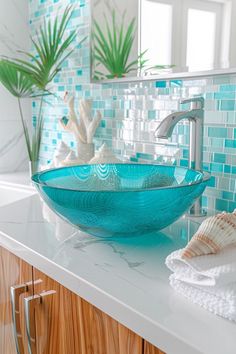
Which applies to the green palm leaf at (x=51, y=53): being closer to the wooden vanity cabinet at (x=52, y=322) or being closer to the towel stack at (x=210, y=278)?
the wooden vanity cabinet at (x=52, y=322)

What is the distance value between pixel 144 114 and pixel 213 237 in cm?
75

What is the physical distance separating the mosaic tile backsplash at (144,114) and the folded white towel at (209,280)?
1.53ft

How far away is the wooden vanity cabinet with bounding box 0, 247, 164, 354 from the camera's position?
0.69 metres

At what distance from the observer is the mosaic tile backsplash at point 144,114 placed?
1.11m

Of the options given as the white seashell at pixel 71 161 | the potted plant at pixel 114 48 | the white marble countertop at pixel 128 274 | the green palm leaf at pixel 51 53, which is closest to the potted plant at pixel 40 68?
the green palm leaf at pixel 51 53

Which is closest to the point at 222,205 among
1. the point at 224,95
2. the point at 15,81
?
the point at 224,95

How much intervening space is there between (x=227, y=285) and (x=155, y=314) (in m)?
0.11

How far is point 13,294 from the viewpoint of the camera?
929 millimetres

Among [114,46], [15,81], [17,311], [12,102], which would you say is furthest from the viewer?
[12,102]

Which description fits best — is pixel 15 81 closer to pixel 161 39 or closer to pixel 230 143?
pixel 161 39

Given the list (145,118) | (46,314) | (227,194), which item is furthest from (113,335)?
(145,118)

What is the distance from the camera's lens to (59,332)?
2.74ft

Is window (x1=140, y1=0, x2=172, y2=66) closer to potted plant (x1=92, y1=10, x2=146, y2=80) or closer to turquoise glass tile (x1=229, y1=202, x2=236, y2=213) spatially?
potted plant (x1=92, y1=10, x2=146, y2=80)

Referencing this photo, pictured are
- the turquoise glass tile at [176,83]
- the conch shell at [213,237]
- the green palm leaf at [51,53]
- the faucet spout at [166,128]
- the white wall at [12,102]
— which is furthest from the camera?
the white wall at [12,102]
